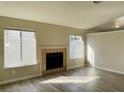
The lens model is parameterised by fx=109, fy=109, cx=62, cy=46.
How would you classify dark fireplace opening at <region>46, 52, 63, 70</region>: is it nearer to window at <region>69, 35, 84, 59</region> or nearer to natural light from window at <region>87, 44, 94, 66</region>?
window at <region>69, 35, 84, 59</region>

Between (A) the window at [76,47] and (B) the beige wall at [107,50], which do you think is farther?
(A) the window at [76,47]

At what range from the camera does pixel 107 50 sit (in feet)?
18.9

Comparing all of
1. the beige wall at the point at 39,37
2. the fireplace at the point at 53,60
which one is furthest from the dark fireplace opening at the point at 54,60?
the beige wall at the point at 39,37

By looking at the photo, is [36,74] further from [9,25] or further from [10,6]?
[10,6]

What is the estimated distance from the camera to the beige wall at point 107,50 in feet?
17.0

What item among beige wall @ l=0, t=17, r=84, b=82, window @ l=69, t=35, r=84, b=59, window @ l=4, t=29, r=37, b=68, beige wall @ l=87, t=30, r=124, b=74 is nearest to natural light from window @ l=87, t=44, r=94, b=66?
beige wall @ l=87, t=30, r=124, b=74

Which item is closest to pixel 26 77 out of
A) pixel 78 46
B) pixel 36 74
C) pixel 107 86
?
pixel 36 74

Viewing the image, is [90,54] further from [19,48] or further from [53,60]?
[19,48]

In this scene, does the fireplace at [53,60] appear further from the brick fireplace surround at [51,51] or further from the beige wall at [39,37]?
the beige wall at [39,37]

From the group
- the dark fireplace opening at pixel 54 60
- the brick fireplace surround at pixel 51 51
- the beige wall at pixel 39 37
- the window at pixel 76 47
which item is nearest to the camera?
the beige wall at pixel 39 37

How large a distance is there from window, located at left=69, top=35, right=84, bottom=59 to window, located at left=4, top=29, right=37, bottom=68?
7.64 ft

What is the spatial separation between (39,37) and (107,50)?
3594 mm

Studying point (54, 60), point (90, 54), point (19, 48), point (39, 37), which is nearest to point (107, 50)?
point (90, 54)

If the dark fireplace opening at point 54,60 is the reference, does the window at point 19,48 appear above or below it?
above
